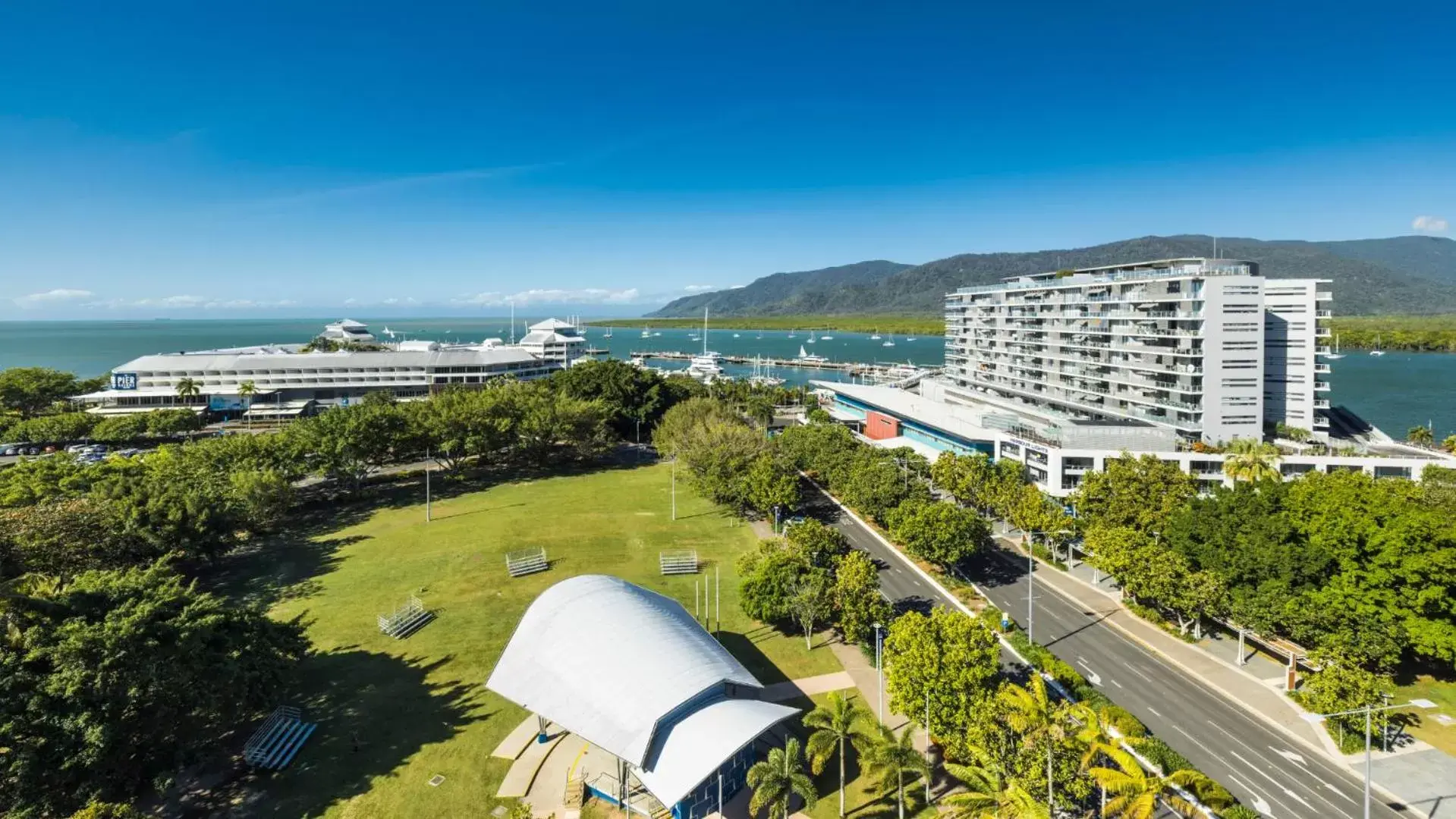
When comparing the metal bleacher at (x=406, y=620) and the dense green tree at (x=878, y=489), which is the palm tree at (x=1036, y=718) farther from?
the metal bleacher at (x=406, y=620)

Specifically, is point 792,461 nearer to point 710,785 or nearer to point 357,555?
point 357,555

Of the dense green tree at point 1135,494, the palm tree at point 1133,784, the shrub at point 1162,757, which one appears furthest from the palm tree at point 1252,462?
the palm tree at point 1133,784

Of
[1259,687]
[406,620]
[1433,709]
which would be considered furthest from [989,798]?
[406,620]

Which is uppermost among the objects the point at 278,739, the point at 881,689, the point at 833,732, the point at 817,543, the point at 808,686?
the point at 817,543

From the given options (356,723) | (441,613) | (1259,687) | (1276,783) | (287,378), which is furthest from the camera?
(287,378)

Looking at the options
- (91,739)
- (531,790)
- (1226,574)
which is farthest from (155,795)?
(1226,574)

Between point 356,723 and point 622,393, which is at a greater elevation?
point 622,393

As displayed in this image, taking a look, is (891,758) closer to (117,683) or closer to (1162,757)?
(1162,757)

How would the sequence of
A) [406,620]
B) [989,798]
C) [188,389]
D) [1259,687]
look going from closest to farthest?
[989,798] < [1259,687] < [406,620] < [188,389]
